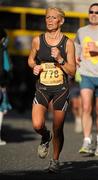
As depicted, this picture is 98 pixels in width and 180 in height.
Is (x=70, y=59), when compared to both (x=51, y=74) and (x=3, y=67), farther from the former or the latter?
(x=3, y=67)

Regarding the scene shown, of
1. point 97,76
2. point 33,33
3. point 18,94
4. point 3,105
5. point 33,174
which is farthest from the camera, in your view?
point 18,94

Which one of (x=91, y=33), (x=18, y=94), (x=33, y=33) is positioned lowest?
(x=18, y=94)

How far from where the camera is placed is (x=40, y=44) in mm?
9805

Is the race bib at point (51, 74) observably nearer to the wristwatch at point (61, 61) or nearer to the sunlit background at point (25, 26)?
the wristwatch at point (61, 61)

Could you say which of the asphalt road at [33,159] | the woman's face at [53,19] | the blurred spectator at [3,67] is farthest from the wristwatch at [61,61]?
the blurred spectator at [3,67]

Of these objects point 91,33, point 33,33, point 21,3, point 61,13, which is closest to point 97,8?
point 91,33

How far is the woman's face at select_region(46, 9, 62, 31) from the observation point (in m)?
9.72

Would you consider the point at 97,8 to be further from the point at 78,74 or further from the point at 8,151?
the point at 8,151

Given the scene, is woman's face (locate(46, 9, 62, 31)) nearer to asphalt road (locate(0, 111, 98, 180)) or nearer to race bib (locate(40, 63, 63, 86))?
race bib (locate(40, 63, 63, 86))

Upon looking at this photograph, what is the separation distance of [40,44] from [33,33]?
9.48m

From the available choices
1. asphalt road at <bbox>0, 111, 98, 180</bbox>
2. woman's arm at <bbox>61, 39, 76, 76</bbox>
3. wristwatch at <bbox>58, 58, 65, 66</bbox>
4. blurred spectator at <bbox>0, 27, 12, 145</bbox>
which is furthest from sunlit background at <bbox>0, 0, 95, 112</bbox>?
wristwatch at <bbox>58, 58, 65, 66</bbox>

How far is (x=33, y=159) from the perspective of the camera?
11.1 metres

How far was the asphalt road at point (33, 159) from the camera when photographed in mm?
9633

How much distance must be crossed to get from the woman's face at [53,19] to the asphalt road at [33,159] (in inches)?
63.8
